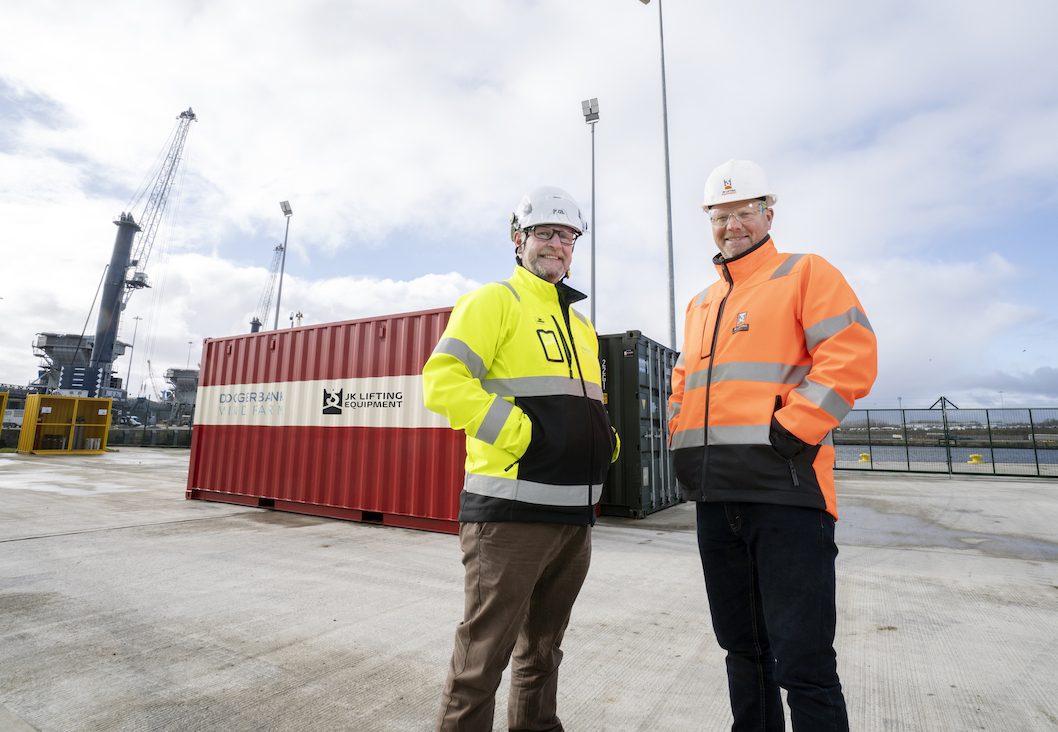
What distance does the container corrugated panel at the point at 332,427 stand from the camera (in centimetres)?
665

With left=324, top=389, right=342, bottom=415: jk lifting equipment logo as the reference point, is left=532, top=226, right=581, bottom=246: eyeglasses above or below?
above

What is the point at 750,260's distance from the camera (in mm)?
1831

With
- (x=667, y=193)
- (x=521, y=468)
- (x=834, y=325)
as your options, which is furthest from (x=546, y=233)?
(x=667, y=193)

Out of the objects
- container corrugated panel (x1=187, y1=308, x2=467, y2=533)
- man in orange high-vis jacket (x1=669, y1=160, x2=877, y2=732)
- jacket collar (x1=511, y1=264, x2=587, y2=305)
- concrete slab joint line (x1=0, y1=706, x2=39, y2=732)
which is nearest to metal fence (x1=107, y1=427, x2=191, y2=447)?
container corrugated panel (x1=187, y1=308, x2=467, y2=533)

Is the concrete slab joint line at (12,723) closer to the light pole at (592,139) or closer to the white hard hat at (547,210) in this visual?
the white hard hat at (547,210)

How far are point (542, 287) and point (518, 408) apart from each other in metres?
0.54

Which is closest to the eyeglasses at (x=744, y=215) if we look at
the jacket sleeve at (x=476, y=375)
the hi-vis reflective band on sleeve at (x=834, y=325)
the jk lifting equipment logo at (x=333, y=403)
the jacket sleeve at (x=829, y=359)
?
the jacket sleeve at (x=829, y=359)

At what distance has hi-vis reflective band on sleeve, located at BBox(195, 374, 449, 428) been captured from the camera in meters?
6.83

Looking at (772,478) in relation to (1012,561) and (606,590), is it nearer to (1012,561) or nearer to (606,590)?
(606,590)

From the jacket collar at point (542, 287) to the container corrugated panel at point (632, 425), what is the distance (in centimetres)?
563

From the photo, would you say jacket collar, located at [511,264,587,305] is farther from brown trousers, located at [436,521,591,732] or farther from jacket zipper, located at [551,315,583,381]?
brown trousers, located at [436,521,591,732]

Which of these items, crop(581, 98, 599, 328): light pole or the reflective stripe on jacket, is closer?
the reflective stripe on jacket

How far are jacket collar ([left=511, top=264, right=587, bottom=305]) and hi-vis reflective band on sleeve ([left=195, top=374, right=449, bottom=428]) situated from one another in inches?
184

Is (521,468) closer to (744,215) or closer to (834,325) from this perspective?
(834,325)
